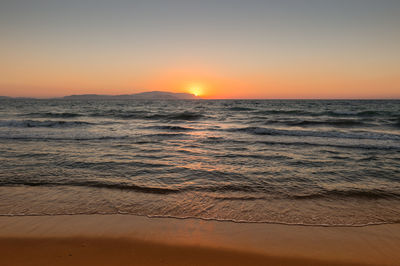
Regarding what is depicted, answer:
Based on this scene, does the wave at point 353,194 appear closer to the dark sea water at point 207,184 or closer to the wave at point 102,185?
the dark sea water at point 207,184

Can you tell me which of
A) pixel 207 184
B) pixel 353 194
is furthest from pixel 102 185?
pixel 353 194

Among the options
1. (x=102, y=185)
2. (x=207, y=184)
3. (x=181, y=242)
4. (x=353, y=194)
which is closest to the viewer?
(x=181, y=242)

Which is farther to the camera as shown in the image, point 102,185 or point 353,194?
point 102,185

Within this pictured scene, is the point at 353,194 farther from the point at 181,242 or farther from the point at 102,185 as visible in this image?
the point at 102,185

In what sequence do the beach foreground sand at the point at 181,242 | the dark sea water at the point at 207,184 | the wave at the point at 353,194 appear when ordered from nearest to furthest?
the beach foreground sand at the point at 181,242 < the dark sea water at the point at 207,184 < the wave at the point at 353,194

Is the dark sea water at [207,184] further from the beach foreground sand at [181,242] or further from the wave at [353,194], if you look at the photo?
the beach foreground sand at [181,242]

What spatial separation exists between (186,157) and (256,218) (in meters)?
5.03

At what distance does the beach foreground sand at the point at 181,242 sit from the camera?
3.09 meters

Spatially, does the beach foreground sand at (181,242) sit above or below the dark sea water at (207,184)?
below

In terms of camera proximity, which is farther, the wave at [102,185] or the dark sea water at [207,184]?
the wave at [102,185]

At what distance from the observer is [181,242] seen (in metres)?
3.48

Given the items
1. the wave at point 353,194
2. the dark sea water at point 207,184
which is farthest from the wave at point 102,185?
the wave at point 353,194

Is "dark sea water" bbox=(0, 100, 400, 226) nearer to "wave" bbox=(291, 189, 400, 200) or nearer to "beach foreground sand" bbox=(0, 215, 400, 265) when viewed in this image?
"wave" bbox=(291, 189, 400, 200)

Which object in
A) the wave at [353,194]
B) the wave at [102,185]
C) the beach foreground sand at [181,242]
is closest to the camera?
the beach foreground sand at [181,242]
